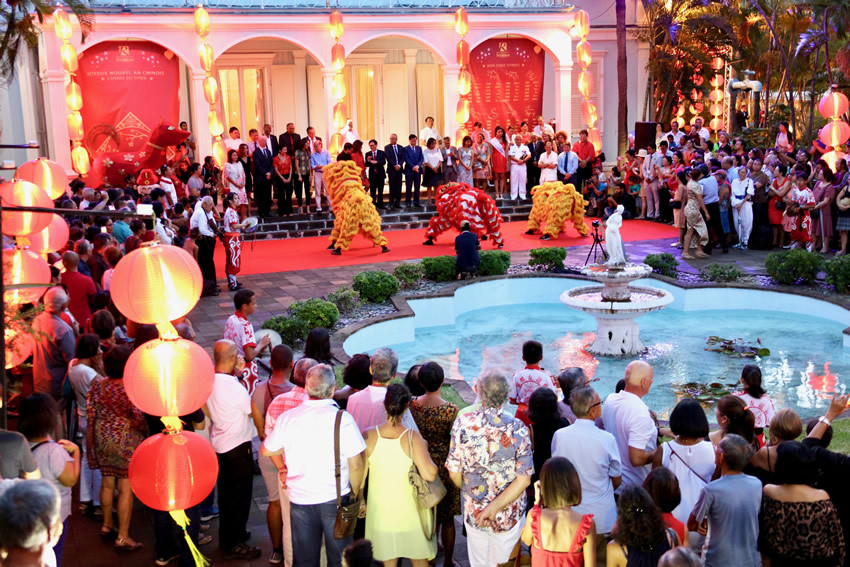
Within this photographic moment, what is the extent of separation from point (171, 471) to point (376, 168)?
14820 mm

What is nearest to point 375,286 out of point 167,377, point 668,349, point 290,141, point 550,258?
point 550,258

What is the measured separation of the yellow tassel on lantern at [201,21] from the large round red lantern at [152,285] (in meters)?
14.5

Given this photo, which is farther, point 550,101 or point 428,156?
point 550,101

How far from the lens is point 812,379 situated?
1080 cm

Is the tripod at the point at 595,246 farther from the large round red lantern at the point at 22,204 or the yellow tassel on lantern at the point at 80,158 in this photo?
the yellow tassel on lantern at the point at 80,158

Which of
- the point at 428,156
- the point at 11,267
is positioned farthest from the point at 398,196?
the point at 11,267

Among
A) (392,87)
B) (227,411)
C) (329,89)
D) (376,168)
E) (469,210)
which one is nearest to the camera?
(227,411)

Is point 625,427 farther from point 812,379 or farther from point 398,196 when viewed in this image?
point 398,196

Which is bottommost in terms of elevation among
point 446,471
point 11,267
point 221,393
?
point 446,471

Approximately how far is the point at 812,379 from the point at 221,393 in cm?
737

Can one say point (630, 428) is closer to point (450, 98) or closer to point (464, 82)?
point (464, 82)

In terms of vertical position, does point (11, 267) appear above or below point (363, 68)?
below

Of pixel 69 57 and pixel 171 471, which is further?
pixel 69 57

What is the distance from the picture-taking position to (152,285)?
5.43m
